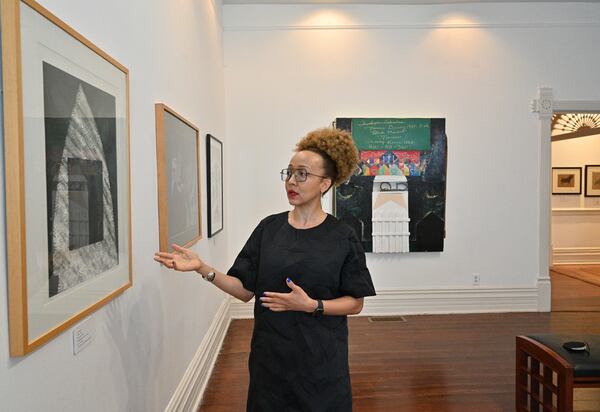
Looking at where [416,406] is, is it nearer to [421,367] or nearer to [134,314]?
[421,367]

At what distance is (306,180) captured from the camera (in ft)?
6.10

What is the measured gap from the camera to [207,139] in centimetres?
385

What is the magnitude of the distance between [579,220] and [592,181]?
2.72 feet

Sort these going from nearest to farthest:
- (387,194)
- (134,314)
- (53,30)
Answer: (53,30)
(134,314)
(387,194)

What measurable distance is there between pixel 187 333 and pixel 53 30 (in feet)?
7.17

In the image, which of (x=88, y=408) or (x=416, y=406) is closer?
(x=88, y=408)

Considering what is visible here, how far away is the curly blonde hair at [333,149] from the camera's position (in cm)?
191

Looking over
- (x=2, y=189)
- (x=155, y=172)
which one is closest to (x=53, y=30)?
(x=2, y=189)

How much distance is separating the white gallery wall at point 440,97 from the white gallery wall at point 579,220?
165 inches

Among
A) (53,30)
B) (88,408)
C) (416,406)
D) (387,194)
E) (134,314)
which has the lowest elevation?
(416,406)

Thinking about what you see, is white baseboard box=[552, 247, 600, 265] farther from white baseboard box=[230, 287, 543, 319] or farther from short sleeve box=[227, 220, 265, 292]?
short sleeve box=[227, 220, 265, 292]

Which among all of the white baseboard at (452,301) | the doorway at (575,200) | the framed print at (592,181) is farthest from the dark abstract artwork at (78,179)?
the framed print at (592,181)

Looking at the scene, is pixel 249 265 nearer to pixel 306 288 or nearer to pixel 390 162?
pixel 306 288

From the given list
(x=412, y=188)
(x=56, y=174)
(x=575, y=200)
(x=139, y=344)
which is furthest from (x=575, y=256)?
(x=56, y=174)
